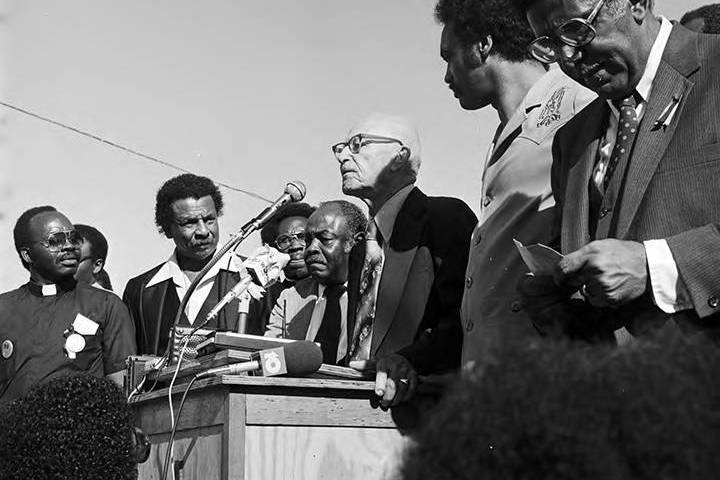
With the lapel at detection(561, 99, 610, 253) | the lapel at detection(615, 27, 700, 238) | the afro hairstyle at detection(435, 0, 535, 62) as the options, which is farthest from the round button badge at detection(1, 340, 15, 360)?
the lapel at detection(615, 27, 700, 238)

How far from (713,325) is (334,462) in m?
1.50

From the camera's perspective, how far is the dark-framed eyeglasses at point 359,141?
455 centimetres

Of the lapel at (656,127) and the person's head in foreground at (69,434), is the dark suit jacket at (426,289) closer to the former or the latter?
the lapel at (656,127)

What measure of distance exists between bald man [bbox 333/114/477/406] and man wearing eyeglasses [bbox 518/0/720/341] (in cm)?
120

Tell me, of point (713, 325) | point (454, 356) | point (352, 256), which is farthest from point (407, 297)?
point (713, 325)

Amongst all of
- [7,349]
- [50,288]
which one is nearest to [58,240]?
[50,288]

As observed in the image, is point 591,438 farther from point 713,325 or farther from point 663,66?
point 663,66

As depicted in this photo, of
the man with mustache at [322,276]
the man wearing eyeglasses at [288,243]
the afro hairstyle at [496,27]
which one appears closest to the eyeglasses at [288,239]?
the man wearing eyeglasses at [288,243]

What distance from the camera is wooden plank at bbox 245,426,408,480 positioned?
3.18 metres

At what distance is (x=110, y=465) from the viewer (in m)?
2.07

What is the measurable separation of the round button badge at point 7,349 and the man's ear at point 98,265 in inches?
100

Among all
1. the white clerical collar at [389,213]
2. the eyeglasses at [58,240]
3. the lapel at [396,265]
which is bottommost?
the lapel at [396,265]

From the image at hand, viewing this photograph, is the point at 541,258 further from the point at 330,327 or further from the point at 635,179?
the point at 330,327

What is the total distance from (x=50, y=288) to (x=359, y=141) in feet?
7.62
